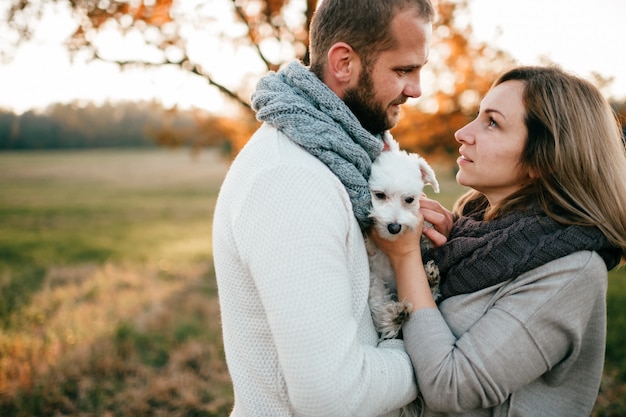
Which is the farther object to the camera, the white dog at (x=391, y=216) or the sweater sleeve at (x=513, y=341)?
the white dog at (x=391, y=216)

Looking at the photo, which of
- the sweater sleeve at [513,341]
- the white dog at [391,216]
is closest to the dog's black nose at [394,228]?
the white dog at [391,216]

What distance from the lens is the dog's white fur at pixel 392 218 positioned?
7.90ft

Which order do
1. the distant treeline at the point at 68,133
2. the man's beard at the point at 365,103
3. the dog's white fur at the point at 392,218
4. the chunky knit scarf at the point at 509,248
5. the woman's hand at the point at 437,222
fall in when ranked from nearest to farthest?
the chunky knit scarf at the point at 509,248
the man's beard at the point at 365,103
the dog's white fur at the point at 392,218
the woman's hand at the point at 437,222
the distant treeline at the point at 68,133

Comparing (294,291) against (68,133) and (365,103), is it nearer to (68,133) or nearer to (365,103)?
(365,103)

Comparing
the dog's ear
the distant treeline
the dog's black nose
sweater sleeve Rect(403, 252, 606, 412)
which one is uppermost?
the dog's ear

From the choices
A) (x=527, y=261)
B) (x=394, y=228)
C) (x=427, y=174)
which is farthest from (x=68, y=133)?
(x=527, y=261)

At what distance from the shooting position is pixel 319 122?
195 centimetres

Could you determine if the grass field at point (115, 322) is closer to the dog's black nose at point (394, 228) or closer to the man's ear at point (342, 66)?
the dog's black nose at point (394, 228)

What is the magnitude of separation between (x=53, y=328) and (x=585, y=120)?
→ 288 inches

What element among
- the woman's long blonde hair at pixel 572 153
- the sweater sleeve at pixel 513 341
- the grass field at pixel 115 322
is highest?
the woman's long blonde hair at pixel 572 153

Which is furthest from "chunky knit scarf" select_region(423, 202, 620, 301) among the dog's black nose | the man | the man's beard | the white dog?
the man's beard

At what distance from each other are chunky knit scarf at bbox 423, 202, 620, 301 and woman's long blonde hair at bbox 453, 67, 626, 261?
68 millimetres

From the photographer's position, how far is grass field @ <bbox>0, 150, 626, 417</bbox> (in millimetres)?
5359

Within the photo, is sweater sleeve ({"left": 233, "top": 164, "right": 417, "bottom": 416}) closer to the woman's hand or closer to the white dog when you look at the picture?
the white dog
